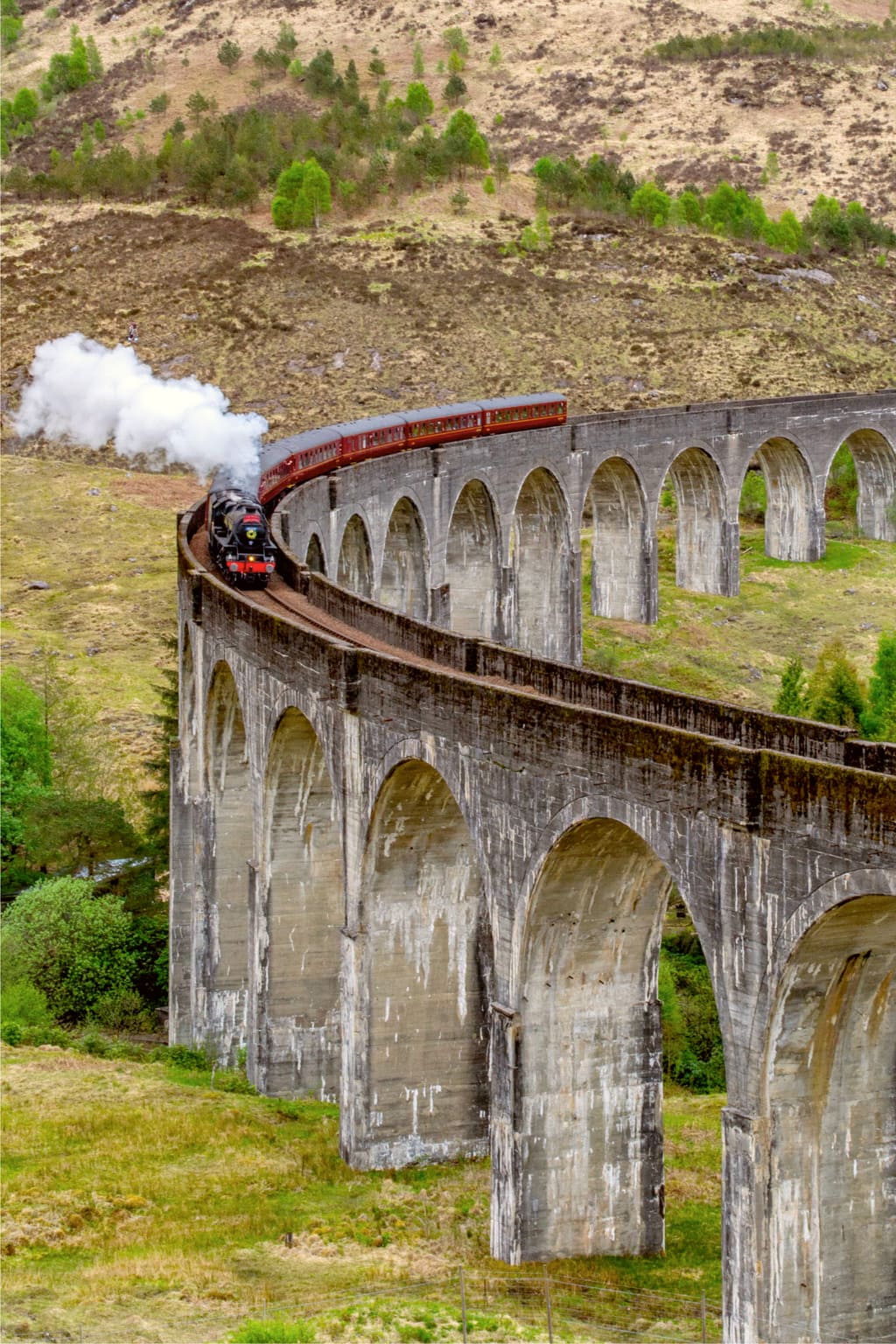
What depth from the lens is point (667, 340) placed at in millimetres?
107938

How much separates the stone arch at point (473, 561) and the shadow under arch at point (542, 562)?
158 cm

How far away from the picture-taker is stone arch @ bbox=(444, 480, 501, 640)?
68188 millimetres

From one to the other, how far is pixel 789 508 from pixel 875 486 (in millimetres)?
7452

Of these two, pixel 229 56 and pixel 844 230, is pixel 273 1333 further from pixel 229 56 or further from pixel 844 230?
pixel 229 56

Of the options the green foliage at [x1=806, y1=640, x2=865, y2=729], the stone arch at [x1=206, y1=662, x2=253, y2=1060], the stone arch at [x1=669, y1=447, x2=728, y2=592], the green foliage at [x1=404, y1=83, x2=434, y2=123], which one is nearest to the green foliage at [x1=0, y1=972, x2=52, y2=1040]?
the stone arch at [x1=206, y1=662, x2=253, y2=1060]

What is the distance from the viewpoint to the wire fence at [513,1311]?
2592cm

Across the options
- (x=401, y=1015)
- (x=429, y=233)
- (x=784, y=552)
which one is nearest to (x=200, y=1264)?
(x=401, y=1015)

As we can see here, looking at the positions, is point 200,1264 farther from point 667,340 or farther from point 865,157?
point 865,157

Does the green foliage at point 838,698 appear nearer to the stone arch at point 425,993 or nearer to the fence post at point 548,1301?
the stone arch at point 425,993

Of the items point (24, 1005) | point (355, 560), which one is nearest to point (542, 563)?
point (355, 560)

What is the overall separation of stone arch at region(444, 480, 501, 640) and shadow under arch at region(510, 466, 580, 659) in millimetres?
1580

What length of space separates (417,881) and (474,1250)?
272 inches

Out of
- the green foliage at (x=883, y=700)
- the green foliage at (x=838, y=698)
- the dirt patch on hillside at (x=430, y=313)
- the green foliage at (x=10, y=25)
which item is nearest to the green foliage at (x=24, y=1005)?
the green foliage at (x=883, y=700)

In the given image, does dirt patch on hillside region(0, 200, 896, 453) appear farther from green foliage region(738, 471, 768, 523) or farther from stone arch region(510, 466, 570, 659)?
stone arch region(510, 466, 570, 659)
